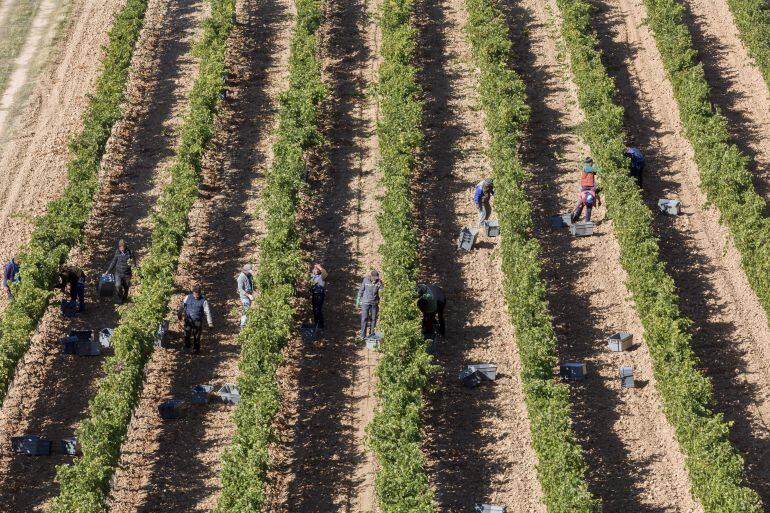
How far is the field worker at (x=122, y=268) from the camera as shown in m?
23.0

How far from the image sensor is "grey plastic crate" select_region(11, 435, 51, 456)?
20.0 meters

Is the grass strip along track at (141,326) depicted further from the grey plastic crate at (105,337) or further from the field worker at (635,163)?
the field worker at (635,163)

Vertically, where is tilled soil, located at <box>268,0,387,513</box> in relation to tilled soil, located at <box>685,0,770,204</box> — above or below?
above

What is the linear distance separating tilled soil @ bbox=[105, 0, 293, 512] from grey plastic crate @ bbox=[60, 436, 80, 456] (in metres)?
0.82

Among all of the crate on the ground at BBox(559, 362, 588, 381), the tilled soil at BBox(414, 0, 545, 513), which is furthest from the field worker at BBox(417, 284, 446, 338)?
the crate on the ground at BBox(559, 362, 588, 381)

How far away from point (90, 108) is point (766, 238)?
1687 centimetres

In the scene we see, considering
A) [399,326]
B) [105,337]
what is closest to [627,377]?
[399,326]

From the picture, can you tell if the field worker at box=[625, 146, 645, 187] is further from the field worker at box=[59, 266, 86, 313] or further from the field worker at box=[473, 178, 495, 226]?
the field worker at box=[59, 266, 86, 313]

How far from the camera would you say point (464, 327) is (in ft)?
75.3

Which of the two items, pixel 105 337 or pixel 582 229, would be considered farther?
pixel 582 229

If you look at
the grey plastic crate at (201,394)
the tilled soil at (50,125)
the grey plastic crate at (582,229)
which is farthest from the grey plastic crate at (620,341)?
the tilled soil at (50,125)

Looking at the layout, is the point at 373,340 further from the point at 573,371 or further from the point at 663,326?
the point at 663,326

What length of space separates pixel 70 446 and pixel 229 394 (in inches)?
116

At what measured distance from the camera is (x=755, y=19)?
32.2m
